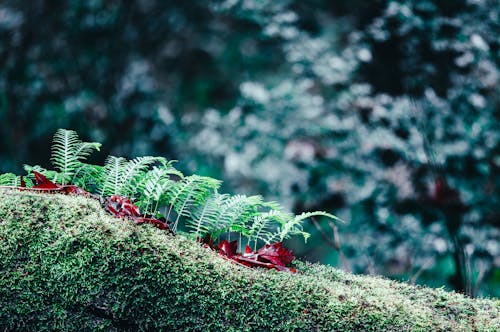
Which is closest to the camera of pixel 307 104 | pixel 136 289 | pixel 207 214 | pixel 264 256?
pixel 136 289

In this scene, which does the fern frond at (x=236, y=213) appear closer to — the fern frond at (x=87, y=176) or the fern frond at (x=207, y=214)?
the fern frond at (x=207, y=214)

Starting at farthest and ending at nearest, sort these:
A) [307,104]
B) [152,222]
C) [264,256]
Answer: [307,104] < [264,256] < [152,222]

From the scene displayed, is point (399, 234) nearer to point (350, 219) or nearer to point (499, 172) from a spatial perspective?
point (350, 219)

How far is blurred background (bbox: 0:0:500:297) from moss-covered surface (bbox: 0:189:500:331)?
2824mm

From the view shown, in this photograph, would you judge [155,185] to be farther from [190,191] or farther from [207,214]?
[207,214]

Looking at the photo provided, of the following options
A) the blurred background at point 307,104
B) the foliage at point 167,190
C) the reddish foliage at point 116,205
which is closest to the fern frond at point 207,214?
→ the foliage at point 167,190

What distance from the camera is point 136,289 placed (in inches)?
56.9

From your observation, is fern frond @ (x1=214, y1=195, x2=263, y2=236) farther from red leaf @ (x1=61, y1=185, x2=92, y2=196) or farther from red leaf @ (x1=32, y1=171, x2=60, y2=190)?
red leaf @ (x1=32, y1=171, x2=60, y2=190)

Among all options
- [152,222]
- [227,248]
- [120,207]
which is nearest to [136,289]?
[152,222]

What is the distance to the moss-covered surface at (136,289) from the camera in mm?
1443

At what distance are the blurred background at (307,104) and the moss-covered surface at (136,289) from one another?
111 inches

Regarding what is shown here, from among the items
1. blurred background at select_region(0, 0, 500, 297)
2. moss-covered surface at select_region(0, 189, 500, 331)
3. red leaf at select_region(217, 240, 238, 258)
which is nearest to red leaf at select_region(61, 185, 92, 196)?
moss-covered surface at select_region(0, 189, 500, 331)

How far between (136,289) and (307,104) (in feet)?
12.6

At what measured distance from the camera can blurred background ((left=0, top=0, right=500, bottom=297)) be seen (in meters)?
4.54
